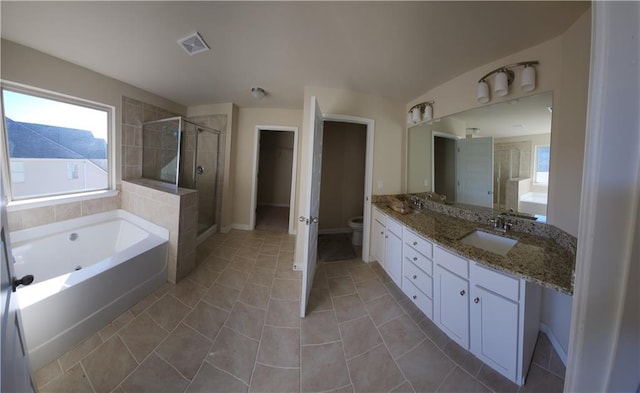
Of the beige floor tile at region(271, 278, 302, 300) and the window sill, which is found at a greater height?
the window sill

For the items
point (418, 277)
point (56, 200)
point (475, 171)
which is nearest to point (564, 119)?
point (475, 171)

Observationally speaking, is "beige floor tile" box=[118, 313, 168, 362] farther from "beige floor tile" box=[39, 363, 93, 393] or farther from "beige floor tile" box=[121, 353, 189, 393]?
"beige floor tile" box=[39, 363, 93, 393]

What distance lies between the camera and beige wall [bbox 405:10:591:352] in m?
1.25

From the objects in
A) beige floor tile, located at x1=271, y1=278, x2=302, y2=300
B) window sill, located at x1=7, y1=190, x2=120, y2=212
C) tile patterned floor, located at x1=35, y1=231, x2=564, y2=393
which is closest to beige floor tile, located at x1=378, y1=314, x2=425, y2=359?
tile patterned floor, located at x1=35, y1=231, x2=564, y2=393

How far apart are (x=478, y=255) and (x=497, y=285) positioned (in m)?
0.18

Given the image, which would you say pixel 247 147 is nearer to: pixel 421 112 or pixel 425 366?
pixel 421 112

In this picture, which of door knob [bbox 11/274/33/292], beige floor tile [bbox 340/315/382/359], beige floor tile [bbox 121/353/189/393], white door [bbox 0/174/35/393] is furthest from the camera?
beige floor tile [bbox 340/315/382/359]

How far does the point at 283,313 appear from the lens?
5.85 ft

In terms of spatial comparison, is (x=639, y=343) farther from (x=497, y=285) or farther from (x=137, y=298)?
(x=137, y=298)

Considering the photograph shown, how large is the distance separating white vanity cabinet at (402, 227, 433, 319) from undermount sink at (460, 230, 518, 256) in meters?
0.30

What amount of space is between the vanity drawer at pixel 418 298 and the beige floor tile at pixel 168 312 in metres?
1.94

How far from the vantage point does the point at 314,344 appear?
4.90ft

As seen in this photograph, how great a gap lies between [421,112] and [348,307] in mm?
2324

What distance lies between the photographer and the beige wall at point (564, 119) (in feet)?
4.09
